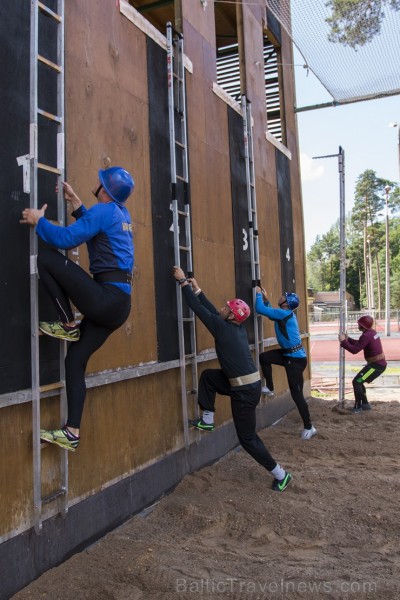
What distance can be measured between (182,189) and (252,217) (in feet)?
7.64

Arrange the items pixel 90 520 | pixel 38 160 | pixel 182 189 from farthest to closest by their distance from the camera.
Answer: pixel 182 189, pixel 90 520, pixel 38 160

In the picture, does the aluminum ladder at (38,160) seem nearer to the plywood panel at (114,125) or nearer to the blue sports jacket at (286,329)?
the plywood panel at (114,125)

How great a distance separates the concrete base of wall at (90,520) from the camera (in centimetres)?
350

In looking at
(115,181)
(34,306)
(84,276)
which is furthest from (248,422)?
(115,181)

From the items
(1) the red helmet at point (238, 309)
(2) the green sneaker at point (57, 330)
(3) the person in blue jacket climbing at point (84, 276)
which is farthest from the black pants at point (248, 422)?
(2) the green sneaker at point (57, 330)

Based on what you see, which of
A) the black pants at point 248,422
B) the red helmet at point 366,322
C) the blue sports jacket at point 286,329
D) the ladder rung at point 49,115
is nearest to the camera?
the ladder rung at point 49,115

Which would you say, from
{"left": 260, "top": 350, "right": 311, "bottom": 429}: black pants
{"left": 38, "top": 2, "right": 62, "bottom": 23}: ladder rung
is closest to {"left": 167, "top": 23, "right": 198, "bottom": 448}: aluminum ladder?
{"left": 38, "top": 2, "right": 62, "bottom": 23}: ladder rung

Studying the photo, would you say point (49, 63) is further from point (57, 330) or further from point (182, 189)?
point (182, 189)

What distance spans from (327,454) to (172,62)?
5.69 m

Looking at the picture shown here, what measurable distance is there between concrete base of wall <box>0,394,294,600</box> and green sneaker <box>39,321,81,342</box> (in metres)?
1.41

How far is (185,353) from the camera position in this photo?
6086 mm

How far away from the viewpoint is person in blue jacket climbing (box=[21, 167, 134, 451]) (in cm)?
363

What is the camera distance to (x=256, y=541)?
4.54 m

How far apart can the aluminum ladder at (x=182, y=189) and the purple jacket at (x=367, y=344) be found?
4844 millimetres
